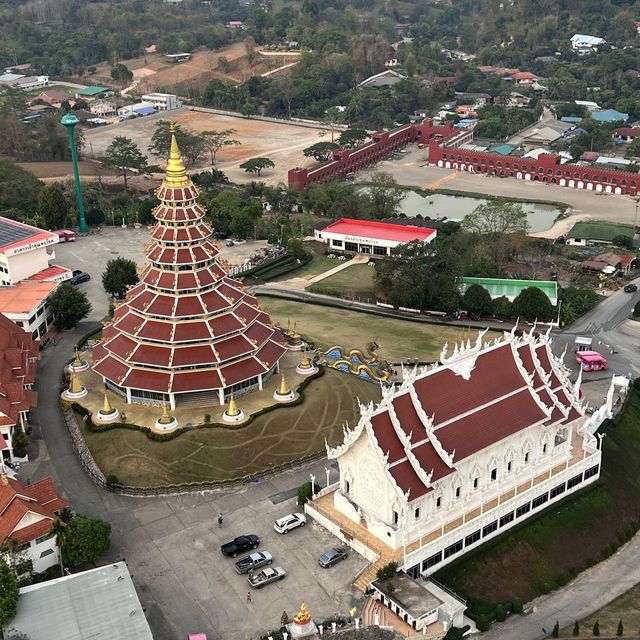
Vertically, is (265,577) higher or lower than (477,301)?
higher

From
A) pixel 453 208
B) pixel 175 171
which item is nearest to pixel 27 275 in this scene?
pixel 175 171

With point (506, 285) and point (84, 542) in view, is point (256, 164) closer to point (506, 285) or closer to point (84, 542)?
point (506, 285)

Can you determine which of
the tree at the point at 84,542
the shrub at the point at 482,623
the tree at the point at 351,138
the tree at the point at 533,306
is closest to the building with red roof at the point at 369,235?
the tree at the point at 533,306

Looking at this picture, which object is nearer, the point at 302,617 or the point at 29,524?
the point at 302,617

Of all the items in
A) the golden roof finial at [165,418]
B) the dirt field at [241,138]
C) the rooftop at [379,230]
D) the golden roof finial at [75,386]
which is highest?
the golden roof finial at [165,418]

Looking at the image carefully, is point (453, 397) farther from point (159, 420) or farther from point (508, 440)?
point (159, 420)

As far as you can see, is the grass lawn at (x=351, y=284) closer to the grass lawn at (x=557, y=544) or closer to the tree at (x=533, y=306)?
the tree at (x=533, y=306)

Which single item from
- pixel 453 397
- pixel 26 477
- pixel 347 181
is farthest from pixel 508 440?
pixel 347 181
